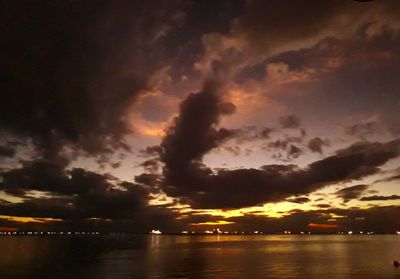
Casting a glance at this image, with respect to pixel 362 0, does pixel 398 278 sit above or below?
below

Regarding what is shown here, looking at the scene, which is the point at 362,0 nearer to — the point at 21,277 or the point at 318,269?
the point at 21,277

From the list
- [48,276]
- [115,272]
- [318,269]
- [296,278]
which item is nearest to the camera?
[296,278]

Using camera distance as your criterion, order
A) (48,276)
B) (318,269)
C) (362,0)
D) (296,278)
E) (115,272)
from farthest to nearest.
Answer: (318,269), (115,272), (48,276), (296,278), (362,0)

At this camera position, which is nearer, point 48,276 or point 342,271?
point 48,276

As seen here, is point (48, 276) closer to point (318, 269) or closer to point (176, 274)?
point (176, 274)

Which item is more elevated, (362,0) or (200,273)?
(362,0)

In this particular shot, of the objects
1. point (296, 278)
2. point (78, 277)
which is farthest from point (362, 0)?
point (78, 277)

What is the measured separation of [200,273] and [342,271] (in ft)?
103

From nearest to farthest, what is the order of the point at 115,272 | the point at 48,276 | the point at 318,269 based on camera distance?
the point at 48,276, the point at 115,272, the point at 318,269

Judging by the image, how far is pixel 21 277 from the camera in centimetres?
7306

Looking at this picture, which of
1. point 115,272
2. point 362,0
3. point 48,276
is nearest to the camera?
point 362,0

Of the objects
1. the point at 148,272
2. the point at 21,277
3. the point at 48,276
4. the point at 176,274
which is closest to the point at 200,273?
the point at 176,274

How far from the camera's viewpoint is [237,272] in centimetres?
7838

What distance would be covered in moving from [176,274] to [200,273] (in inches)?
188
